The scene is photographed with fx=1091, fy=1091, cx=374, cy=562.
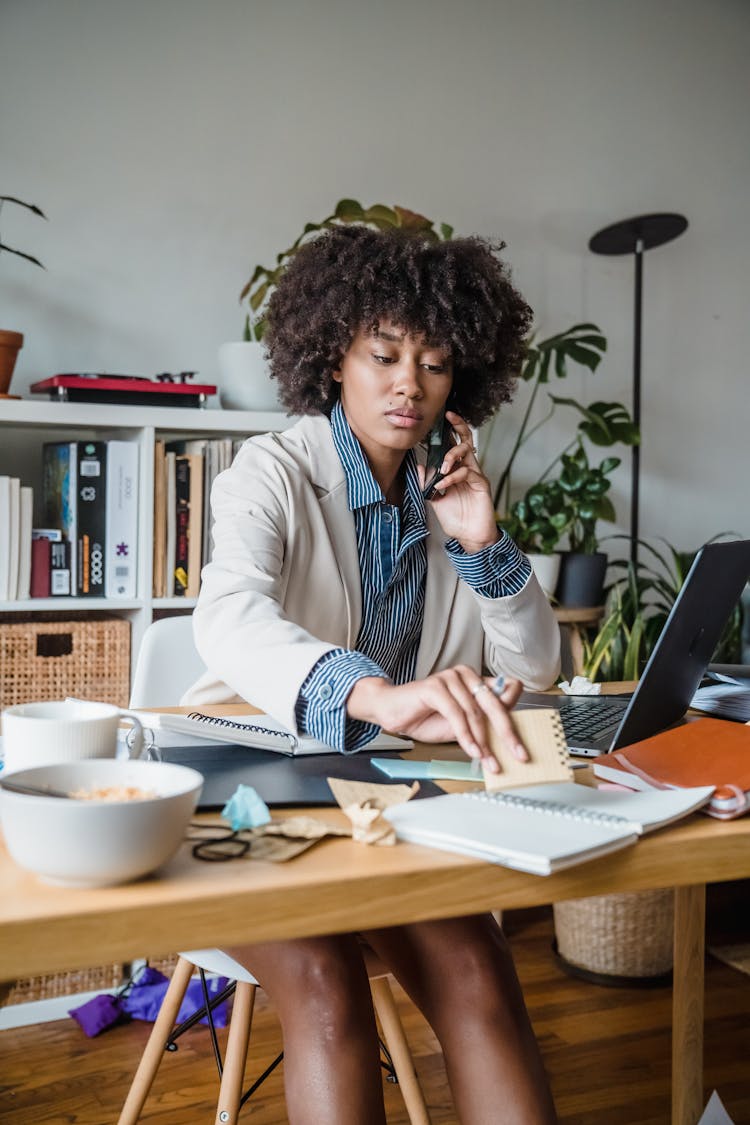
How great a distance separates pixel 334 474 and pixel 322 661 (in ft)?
1.82


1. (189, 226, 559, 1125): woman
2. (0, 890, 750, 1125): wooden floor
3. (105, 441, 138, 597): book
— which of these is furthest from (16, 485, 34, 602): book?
(0, 890, 750, 1125): wooden floor

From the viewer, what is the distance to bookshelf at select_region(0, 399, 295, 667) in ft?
7.30

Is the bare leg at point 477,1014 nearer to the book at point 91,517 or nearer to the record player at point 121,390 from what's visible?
the book at point 91,517

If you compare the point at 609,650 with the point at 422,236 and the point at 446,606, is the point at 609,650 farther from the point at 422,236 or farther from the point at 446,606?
the point at 422,236

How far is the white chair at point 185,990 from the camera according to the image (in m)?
1.29

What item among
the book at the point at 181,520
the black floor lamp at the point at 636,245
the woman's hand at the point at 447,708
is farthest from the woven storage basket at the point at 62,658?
the woman's hand at the point at 447,708

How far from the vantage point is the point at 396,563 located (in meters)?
1.57

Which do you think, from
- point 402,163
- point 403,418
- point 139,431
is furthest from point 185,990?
point 402,163

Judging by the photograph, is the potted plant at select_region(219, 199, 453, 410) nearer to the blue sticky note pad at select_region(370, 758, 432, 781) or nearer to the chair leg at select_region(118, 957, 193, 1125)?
the chair leg at select_region(118, 957, 193, 1125)

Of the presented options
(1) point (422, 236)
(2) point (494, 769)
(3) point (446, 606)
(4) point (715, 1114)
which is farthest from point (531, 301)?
(2) point (494, 769)

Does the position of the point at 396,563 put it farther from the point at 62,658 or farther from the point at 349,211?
the point at 349,211

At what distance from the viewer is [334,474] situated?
1.54 meters

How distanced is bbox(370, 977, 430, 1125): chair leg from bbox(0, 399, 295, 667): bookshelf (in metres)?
1.15

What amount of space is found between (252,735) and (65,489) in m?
1.35
